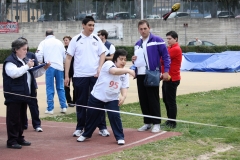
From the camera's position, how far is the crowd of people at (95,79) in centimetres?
891

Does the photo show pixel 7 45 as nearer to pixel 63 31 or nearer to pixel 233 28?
pixel 63 31

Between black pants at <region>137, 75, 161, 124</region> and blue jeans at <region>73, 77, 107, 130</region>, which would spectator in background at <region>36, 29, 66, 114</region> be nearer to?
blue jeans at <region>73, 77, 107, 130</region>

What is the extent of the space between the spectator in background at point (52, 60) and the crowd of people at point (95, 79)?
2.24 meters

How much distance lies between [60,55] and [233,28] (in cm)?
3581

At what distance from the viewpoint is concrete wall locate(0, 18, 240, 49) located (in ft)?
152

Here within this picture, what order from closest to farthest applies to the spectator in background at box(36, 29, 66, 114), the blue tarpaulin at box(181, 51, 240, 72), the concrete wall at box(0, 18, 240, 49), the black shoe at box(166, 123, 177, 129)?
1. the black shoe at box(166, 123, 177, 129)
2. the spectator in background at box(36, 29, 66, 114)
3. the blue tarpaulin at box(181, 51, 240, 72)
4. the concrete wall at box(0, 18, 240, 49)

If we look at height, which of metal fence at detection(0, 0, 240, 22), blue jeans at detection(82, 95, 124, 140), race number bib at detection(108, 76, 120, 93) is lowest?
blue jeans at detection(82, 95, 124, 140)

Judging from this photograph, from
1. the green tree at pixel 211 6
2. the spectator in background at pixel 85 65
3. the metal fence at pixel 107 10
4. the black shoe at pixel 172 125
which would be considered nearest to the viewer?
the spectator in background at pixel 85 65

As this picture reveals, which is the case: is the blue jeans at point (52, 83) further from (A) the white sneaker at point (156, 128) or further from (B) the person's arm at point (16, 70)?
(B) the person's arm at point (16, 70)

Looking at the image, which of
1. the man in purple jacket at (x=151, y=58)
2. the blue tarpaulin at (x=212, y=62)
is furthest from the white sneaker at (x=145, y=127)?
the blue tarpaulin at (x=212, y=62)

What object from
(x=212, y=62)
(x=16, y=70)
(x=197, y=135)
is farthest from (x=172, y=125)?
(x=212, y=62)

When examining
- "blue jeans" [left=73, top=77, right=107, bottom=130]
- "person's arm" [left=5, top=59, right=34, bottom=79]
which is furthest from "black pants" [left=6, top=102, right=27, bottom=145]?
"blue jeans" [left=73, top=77, right=107, bottom=130]

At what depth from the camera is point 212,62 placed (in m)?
26.9

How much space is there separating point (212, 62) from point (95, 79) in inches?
696
